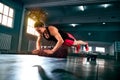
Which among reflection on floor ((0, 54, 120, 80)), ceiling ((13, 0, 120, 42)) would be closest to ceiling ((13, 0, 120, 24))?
ceiling ((13, 0, 120, 42))

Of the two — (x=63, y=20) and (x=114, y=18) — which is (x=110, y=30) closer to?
(x=114, y=18)

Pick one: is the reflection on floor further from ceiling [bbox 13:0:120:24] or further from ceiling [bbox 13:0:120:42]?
ceiling [bbox 13:0:120:24]

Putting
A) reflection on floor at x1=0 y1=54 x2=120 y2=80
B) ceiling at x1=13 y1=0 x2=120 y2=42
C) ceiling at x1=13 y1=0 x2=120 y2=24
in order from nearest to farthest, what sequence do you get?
reflection on floor at x1=0 y1=54 x2=120 y2=80 < ceiling at x1=13 y1=0 x2=120 y2=42 < ceiling at x1=13 y1=0 x2=120 y2=24

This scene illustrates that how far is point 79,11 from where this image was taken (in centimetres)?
1036

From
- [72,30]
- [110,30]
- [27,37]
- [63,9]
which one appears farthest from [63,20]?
[110,30]

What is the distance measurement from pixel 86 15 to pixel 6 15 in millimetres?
5851

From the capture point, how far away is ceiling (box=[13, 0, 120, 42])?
828cm

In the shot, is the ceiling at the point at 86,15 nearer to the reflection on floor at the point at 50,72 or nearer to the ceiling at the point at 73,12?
the ceiling at the point at 73,12

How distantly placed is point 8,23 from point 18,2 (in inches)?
68.7

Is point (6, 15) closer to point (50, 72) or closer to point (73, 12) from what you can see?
point (73, 12)

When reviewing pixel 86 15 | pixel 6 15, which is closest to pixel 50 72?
pixel 6 15

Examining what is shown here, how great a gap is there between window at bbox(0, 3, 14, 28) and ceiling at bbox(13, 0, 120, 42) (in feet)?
4.64

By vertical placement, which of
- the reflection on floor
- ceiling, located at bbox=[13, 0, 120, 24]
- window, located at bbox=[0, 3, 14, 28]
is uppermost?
ceiling, located at bbox=[13, 0, 120, 24]

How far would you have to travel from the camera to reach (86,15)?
1087 centimetres
